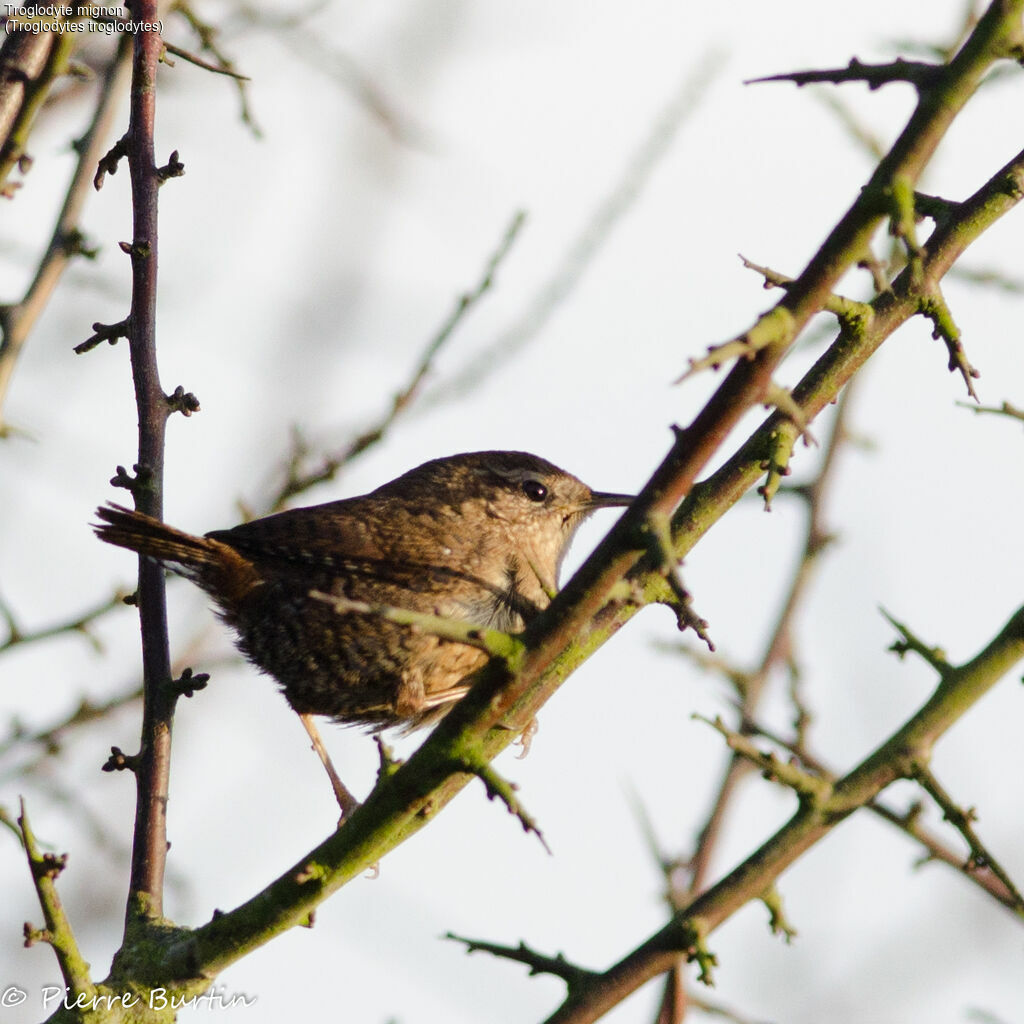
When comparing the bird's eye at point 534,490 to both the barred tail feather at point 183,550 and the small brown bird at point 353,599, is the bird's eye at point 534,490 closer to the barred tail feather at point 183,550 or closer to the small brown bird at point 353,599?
the small brown bird at point 353,599

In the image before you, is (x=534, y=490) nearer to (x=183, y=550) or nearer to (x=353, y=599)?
(x=353, y=599)

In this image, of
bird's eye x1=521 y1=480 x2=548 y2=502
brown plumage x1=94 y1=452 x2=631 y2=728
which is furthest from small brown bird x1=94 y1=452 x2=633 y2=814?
bird's eye x1=521 y1=480 x2=548 y2=502

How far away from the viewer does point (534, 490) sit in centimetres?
483

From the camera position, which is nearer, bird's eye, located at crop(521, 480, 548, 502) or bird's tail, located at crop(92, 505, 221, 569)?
bird's tail, located at crop(92, 505, 221, 569)

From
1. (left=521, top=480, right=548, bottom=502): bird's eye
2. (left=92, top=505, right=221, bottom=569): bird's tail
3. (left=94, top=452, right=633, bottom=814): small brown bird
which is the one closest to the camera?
(left=92, top=505, right=221, bottom=569): bird's tail

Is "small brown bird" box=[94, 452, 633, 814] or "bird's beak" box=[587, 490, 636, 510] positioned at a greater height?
"bird's beak" box=[587, 490, 636, 510]

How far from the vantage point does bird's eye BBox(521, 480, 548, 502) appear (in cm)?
482

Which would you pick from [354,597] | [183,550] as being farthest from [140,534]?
[354,597]

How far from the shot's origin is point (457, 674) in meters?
3.90

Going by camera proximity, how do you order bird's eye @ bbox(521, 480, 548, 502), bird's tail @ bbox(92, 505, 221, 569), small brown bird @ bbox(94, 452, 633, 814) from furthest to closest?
bird's eye @ bbox(521, 480, 548, 502)
small brown bird @ bbox(94, 452, 633, 814)
bird's tail @ bbox(92, 505, 221, 569)

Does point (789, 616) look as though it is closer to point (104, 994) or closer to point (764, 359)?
point (104, 994)

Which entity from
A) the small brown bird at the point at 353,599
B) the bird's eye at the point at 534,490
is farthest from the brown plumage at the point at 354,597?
the bird's eye at the point at 534,490

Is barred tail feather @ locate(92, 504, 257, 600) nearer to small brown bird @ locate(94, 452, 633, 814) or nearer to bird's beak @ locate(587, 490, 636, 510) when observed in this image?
small brown bird @ locate(94, 452, 633, 814)

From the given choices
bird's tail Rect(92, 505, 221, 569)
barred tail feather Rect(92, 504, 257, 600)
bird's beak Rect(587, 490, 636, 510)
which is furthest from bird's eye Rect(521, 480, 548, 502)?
bird's tail Rect(92, 505, 221, 569)
